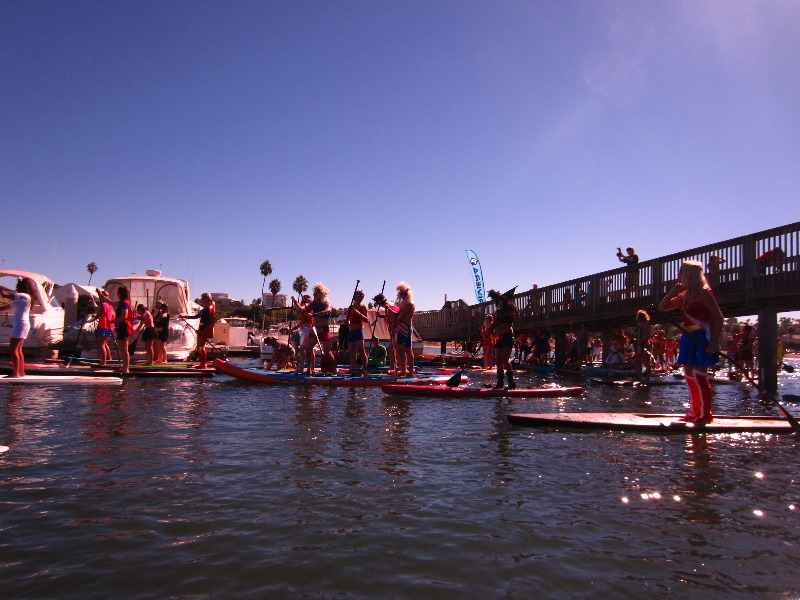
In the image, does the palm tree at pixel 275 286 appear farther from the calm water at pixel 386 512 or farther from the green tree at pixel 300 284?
the calm water at pixel 386 512

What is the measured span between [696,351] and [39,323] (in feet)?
49.9

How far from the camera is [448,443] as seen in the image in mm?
6199

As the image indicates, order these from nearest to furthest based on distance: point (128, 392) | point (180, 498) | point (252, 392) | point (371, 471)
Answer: point (180, 498) < point (371, 471) < point (128, 392) < point (252, 392)

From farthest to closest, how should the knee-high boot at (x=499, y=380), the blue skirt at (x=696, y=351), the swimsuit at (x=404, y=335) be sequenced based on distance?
the swimsuit at (x=404, y=335) → the knee-high boot at (x=499, y=380) → the blue skirt at (x=696, y=351)

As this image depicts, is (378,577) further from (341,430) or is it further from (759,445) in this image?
(759,445)

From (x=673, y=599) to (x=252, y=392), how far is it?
8.95m

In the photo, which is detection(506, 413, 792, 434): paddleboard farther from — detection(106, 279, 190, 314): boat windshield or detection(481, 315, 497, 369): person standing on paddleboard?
detection(106, 279, 190, 314): boat windshield

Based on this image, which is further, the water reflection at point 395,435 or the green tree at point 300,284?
the green tree at point 300,284

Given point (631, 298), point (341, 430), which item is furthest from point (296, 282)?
point (341, 430)

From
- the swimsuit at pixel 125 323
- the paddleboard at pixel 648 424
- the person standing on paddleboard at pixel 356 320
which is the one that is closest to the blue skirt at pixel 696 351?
the paddleboard at pixel 648 424

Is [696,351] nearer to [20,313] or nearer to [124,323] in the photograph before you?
[20,313]

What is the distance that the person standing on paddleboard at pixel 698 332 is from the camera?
6.91 metres

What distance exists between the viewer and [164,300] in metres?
19.0

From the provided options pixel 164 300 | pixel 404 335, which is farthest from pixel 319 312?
pixel 164 300
